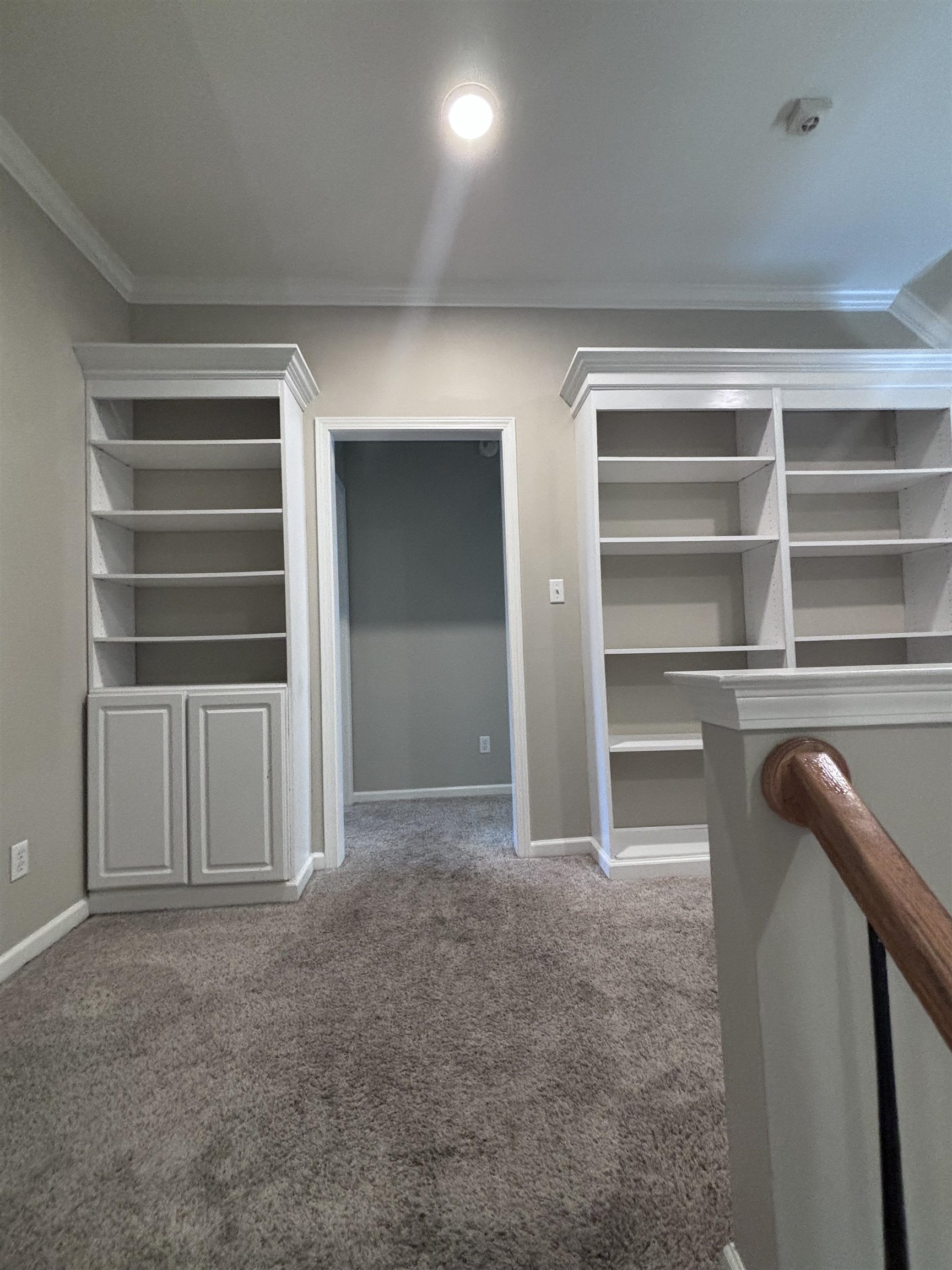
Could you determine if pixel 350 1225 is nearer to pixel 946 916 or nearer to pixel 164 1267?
pixel 164 1267

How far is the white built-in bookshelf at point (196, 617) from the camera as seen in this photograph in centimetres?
240

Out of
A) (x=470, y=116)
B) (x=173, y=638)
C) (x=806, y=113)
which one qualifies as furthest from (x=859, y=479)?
(x=173, y=638)

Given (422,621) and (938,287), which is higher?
(938,287)

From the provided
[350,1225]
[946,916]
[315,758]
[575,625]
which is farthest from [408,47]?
[350,1225]

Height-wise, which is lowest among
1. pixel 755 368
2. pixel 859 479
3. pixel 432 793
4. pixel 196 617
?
pixel 432 793

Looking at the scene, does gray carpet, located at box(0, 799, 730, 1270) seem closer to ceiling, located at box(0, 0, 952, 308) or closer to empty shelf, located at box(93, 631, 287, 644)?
empty shelf, located at box(93, 631, 287, 644)

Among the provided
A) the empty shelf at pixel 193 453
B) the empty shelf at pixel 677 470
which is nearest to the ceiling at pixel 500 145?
the empty shelf at pixel 193 453

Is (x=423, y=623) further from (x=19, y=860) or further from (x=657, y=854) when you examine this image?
(x=19, y=860)

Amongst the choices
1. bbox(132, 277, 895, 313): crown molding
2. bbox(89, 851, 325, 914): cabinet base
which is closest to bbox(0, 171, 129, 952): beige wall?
bbox(89, 851, 325, 914): cabinet base

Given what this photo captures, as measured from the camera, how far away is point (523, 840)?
9.42 ft

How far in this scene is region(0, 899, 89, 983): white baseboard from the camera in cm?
191

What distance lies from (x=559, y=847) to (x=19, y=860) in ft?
6.83

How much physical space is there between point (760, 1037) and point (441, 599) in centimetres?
377

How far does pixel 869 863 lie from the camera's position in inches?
23.6
